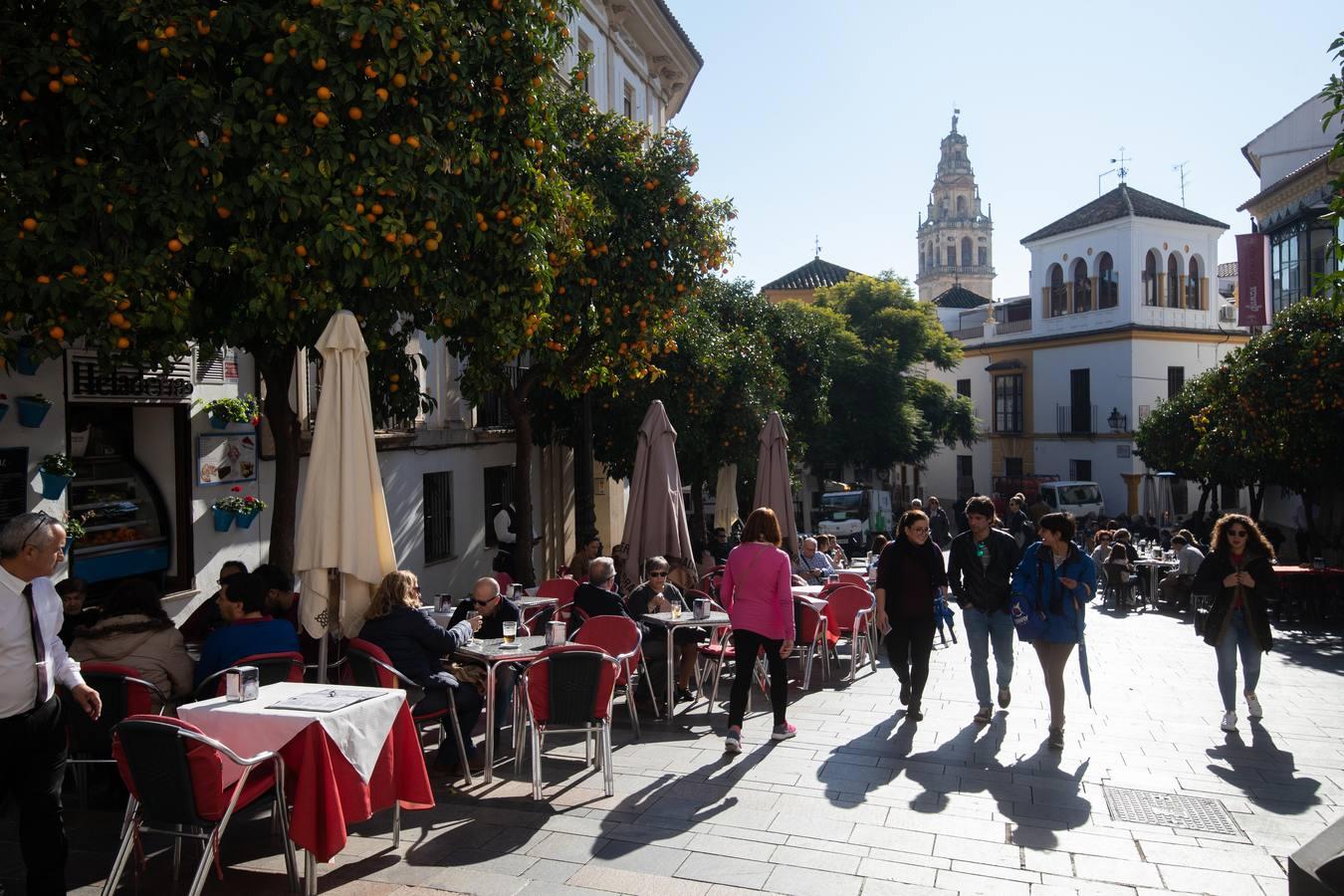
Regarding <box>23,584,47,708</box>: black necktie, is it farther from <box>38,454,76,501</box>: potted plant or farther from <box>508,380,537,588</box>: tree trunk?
<box>508,380,537,588</box>: tree trunk

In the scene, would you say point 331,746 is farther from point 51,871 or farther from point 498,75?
point 498,75

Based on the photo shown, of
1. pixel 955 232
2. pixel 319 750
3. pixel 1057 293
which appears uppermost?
pixel 955 232

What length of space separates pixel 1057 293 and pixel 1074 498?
15.2 m

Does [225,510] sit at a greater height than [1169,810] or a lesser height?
greater

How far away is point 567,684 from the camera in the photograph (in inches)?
264

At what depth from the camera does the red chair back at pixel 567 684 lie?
21.9 ft

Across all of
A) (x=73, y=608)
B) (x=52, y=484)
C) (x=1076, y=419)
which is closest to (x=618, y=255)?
(x=52, y=484)

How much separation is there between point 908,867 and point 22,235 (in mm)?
6229

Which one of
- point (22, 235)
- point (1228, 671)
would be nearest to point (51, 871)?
point (22, 235)

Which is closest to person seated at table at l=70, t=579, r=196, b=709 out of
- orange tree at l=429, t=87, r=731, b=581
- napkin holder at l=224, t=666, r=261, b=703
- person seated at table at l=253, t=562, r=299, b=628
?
napkin holder at l=224, t=666, r=261, b=703

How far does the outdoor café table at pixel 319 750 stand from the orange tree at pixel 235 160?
9.27ft

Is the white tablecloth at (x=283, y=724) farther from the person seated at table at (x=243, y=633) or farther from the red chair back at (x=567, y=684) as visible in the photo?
the red chair back at (x=567, y=684)

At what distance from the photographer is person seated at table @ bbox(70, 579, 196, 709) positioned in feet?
20.5

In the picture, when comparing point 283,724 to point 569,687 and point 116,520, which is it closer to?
point 569,687
